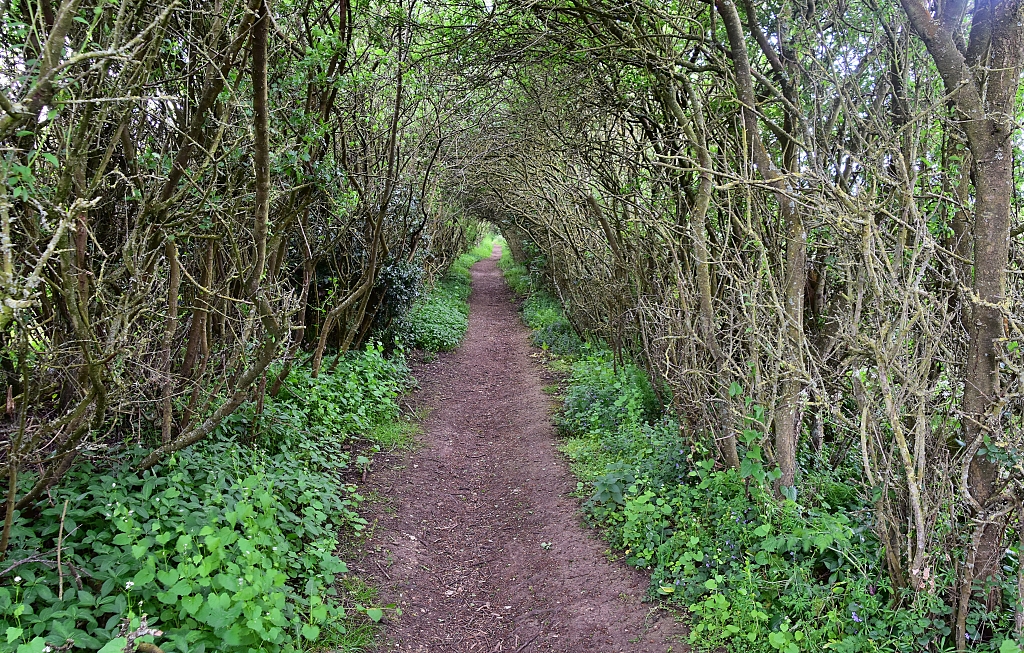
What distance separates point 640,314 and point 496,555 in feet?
10.2

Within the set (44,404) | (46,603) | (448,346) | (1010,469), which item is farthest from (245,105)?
(448,346)

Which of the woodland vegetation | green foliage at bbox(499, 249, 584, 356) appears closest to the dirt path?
the woodland vegetation

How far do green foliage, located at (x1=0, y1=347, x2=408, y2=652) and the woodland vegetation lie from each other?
0.09 feet

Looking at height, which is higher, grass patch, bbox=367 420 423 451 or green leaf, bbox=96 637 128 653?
green leaf, bbox=96 637 128 653

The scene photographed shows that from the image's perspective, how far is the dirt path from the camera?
13.2 ft

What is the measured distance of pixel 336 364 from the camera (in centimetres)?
789

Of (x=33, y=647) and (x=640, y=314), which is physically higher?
(x=640, y=314)

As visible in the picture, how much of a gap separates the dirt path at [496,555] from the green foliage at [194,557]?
0.49 metres

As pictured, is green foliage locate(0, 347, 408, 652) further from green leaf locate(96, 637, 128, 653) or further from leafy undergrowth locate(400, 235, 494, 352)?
leafy undergrowth locate(400, 235, 494, 352)

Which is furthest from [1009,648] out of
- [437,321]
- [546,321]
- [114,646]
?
[546,321]

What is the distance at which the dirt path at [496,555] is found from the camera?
4.04 m

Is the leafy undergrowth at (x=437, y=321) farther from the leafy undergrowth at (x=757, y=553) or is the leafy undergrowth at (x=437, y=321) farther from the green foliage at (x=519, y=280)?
the leafy undergrowth at (x=757, y=553)

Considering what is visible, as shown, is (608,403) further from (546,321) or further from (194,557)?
(546,321)

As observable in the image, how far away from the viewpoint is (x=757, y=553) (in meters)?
3.90
